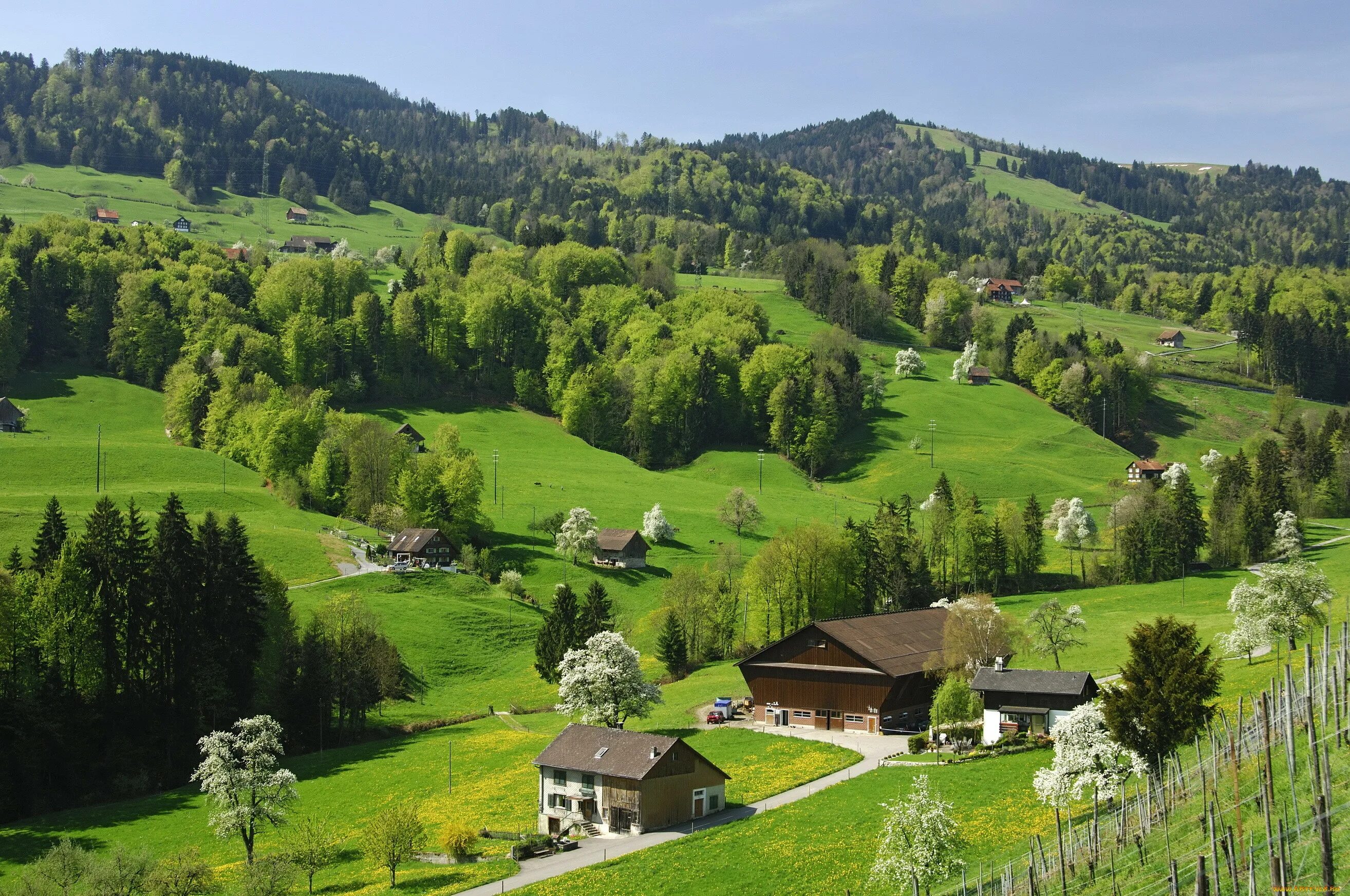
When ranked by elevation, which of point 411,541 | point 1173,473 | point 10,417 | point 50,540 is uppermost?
point 1173,473

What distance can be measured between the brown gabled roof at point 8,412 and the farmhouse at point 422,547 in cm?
4964

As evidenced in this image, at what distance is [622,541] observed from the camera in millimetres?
100438

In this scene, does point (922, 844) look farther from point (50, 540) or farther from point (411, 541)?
point (411, 541)

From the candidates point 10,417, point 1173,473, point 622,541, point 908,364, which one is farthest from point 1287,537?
point 10,417

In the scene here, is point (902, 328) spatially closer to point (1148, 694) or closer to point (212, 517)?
point (212, 517)

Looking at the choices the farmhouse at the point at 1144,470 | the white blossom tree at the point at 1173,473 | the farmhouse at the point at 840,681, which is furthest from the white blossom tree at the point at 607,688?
the farmhouse at the point at 1144,470

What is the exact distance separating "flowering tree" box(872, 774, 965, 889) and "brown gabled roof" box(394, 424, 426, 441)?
324 feet

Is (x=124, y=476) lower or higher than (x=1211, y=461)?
lower

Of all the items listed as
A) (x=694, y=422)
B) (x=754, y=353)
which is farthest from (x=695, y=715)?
(x=754, y=353)

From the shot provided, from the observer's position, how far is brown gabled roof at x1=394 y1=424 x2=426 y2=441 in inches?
5044

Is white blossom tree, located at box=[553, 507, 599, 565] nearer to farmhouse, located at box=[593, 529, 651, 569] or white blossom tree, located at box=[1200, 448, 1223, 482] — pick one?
farmhouse, located at box=[593, 529, 651, 569]

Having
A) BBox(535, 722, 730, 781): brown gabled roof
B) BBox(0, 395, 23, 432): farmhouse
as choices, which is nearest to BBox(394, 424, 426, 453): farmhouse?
BBox(0, 395, 23, 432): farmhouse

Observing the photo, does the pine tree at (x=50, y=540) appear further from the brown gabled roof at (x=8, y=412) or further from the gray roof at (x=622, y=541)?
the brown gabled roof at (x=8, y=412)

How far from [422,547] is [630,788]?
160 ft
